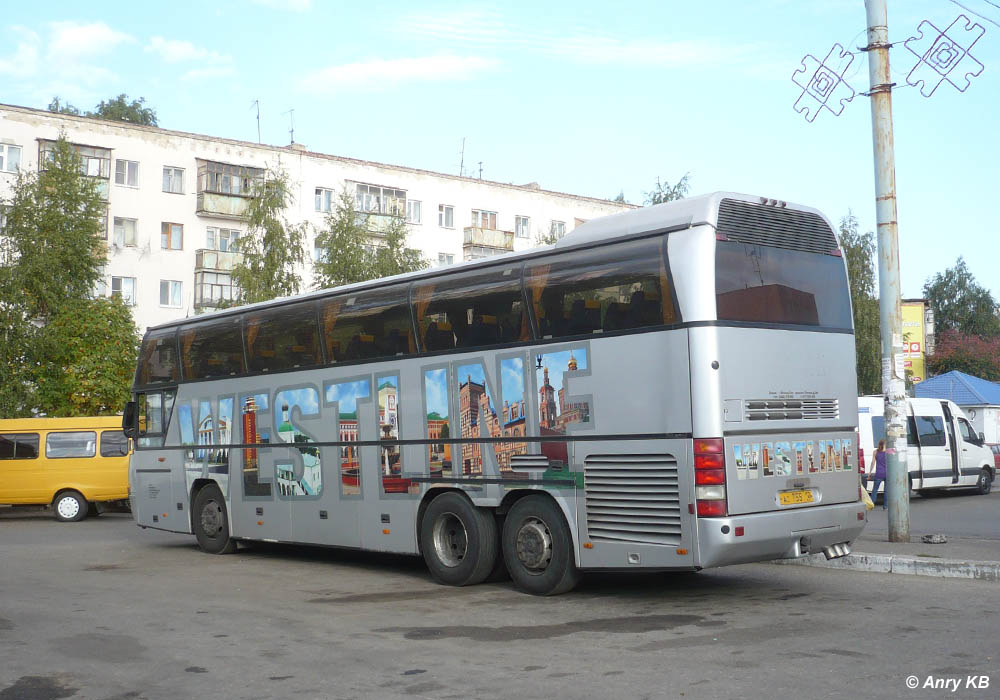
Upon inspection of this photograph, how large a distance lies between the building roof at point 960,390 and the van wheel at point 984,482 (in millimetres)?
17208

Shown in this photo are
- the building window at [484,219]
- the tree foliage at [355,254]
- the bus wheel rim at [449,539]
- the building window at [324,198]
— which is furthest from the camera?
the building window at [484,219]

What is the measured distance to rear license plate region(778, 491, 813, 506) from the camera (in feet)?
32.9

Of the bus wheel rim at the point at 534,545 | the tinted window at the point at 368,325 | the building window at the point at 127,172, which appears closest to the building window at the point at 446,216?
the building window at the point at 127,172

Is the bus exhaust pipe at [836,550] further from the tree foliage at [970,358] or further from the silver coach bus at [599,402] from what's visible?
the tree foliage at [970,358]

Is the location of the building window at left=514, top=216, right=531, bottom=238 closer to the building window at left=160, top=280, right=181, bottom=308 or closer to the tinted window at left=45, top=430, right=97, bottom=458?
the building window at left=160, top=280, right=181, bottom=308

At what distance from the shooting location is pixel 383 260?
3766 centimetres

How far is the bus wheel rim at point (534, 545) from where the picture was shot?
36.2ft

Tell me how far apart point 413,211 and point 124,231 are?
14905mm

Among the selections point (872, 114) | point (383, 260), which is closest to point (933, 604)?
point (872, 114)

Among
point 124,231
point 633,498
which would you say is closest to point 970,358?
point 124,231

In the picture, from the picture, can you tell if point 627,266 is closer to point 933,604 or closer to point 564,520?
point 564,520

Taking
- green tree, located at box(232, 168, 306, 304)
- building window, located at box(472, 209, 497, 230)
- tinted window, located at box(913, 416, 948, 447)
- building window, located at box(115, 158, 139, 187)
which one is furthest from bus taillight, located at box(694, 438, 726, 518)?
building window, located at box(472, 209, 497, 230)

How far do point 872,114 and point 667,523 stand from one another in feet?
25.8

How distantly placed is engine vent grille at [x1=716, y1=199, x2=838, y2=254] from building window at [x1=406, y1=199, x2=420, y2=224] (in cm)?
4428
